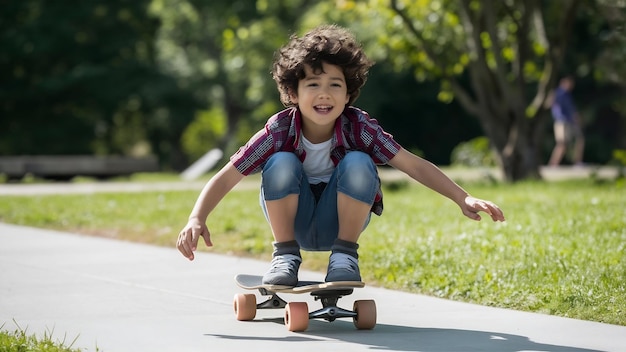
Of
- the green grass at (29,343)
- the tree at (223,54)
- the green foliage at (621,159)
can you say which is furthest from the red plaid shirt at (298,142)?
the tree at (223,54)

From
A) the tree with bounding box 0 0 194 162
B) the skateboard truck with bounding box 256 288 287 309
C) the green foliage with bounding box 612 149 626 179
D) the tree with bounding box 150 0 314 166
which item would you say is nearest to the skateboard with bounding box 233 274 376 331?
the skateboard truck with bounding box 256 288 287 309

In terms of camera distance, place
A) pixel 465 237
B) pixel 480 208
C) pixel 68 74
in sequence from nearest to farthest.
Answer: pixel 480 208
pixel 465 237
pixel 68 74

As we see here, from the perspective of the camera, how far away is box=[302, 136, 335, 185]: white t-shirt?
5.29 metres

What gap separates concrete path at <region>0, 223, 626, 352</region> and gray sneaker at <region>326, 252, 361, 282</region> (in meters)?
0.25

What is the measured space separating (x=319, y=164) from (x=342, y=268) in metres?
0.58

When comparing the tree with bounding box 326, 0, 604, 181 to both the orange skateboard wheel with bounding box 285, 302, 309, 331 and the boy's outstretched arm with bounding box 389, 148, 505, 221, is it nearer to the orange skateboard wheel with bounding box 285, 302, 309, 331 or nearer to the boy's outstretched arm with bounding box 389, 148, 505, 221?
the boy's outstretched arm with bounding box 389, 148, 505, 221

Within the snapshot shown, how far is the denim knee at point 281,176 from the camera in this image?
199 inches

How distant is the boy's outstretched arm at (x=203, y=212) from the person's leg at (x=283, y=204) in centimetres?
18

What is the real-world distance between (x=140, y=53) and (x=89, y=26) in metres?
2.93

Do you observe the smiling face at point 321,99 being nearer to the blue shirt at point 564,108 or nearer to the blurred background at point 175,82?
the blue shirt at point 564,108

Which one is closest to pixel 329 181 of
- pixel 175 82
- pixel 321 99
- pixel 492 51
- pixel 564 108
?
pixel 321 99

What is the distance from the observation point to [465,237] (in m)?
8.09

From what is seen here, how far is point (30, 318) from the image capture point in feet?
17.7

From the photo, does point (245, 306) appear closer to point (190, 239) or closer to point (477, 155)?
point (190, 239)
